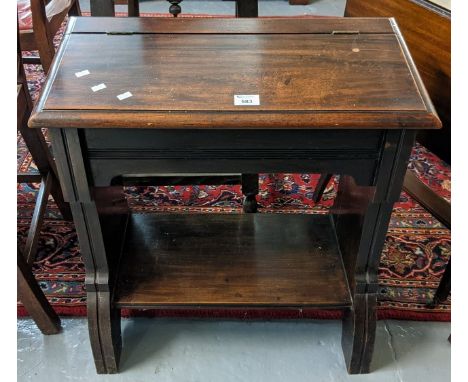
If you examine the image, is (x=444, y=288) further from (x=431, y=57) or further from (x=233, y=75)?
(x=233, y=75)

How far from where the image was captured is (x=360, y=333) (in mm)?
1318

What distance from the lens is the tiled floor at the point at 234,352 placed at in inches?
54.9

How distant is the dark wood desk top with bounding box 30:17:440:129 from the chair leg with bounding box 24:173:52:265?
60 cm

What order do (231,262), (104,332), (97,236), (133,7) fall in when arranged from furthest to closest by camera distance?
(133,7)
(231,262)
(104,332)
(97,236)

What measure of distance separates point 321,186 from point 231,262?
0.56 meters

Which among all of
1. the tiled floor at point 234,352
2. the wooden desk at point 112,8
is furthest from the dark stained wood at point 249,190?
the wooden desk at point 112,8

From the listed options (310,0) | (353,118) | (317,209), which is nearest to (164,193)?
(317,209)

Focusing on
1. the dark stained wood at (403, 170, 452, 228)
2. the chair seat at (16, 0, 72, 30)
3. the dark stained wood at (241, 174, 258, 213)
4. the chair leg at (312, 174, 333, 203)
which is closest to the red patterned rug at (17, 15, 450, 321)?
the chair leg at (312, 174, 333, 203)

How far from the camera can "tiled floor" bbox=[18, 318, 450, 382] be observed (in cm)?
139

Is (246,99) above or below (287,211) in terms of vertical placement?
above

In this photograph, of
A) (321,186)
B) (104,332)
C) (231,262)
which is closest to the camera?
(104,332)

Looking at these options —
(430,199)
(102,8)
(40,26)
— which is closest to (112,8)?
(102,8)

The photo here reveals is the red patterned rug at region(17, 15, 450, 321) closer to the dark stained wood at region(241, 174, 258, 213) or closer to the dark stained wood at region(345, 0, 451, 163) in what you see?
the dark stained wood at region(241, 174, 258, 213)

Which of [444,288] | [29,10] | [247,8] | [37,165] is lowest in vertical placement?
[444,288]
